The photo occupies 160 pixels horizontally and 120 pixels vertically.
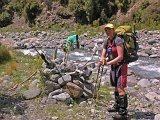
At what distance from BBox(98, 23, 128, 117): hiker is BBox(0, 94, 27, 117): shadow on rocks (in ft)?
6.19

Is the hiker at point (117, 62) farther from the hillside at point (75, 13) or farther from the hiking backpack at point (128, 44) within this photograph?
the hillside at point (75, 13)

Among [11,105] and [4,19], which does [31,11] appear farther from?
[11,105]

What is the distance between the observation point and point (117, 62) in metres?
6.73

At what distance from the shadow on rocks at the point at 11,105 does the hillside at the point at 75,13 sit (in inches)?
861

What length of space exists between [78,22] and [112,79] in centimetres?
3445

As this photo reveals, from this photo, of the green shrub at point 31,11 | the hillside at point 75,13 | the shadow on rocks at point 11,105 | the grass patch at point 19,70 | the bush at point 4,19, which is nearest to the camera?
the shadow on rocks at point 11,105

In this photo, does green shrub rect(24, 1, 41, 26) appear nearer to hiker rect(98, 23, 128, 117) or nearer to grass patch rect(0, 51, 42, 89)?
grass patch rect(0, 51, 42, 89)

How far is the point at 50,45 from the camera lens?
87.8 ft

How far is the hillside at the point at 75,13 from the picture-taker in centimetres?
3394

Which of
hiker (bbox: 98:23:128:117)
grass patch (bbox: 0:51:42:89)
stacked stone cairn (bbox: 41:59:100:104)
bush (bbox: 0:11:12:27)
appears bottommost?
bush (bbox: 0:11:12:27)

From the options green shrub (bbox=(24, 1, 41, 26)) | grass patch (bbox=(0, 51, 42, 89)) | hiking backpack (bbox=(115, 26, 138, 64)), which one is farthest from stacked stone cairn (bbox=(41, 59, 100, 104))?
green shrub (bbox=(24, 1, 41, 26))

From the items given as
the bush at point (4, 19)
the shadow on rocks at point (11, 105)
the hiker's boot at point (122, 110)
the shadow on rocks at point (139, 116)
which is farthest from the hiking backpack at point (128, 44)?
the bush at point (4, 19)

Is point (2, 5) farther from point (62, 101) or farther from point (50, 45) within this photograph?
point (62, 101)

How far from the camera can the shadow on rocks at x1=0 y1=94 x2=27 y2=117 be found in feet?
24.3
